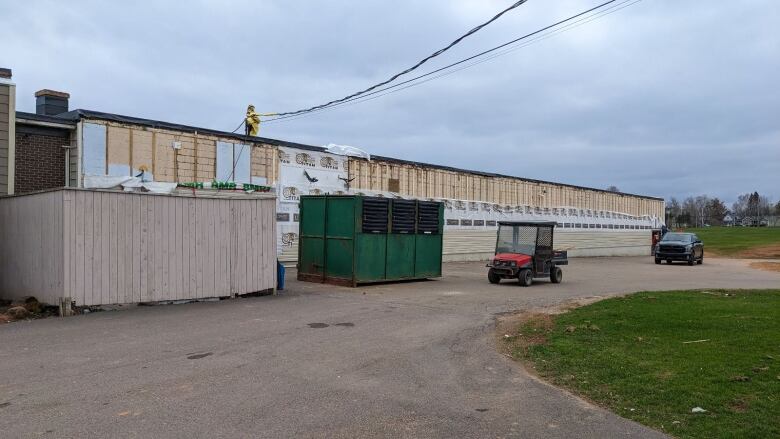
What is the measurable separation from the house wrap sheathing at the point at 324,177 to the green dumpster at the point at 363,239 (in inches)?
146

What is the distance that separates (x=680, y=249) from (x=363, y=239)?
22.8m

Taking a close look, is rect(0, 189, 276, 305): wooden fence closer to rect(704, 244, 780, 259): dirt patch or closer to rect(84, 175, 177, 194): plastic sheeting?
rect(84, 175, 177, 194): plastic sheeting

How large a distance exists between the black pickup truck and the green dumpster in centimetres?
1949

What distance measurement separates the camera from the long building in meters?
17.1

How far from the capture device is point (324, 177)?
24859 millimetres

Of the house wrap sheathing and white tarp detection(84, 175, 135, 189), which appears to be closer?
white tarp detection(84, 175, 135, 189)

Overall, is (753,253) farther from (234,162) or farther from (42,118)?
(42,118)

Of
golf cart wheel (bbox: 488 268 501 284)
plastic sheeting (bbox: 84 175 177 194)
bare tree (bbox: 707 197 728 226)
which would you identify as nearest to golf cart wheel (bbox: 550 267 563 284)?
golf cart wheel (bbox: 488 268 501 284)

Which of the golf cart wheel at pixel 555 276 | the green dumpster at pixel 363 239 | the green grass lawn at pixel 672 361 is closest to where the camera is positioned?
the green grass lawn at pixel 672 361

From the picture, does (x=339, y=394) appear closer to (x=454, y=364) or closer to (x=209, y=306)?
(x=454, y=364)

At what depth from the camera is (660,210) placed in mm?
59125

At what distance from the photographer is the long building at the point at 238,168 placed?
1706 centimetres

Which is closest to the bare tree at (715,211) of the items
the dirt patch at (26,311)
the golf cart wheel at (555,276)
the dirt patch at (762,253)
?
the dirt patch at (762,253)

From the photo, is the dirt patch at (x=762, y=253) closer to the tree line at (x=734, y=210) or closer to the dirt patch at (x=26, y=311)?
the dirt patch at (x=26, y=311)
